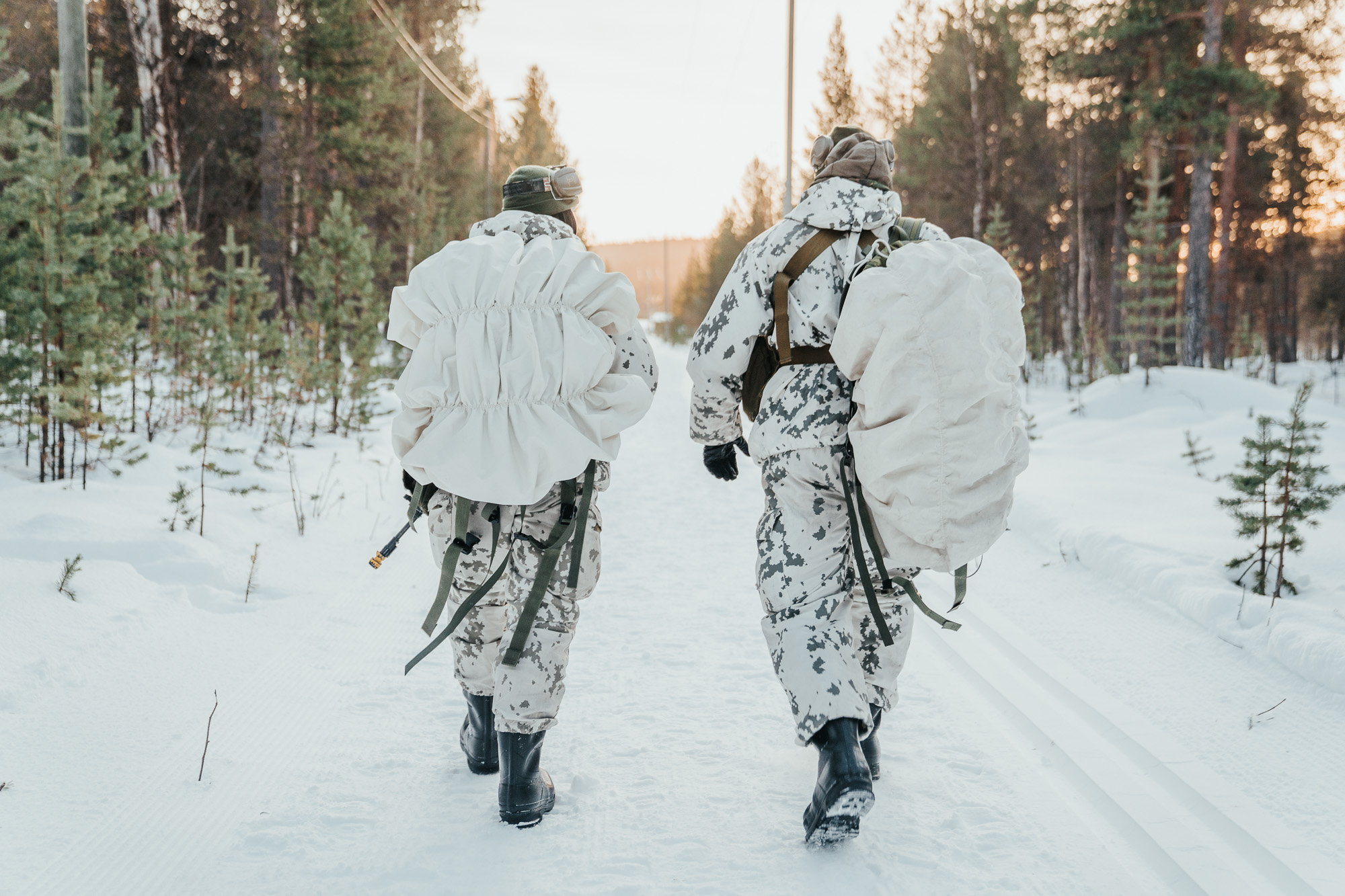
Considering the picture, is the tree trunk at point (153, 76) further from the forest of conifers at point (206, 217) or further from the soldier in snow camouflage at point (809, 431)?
the soldier in snow camouflage at point (809, 431)

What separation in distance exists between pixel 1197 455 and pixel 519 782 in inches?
317

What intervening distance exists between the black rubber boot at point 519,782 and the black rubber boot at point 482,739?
270 millimetres

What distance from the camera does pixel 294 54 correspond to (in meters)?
14.6

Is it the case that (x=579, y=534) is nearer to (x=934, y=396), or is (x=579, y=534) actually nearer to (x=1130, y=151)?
(x=934, y=396)

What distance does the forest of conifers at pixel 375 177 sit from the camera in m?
5.85

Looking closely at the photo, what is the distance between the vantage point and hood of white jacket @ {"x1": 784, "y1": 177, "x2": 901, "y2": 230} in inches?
102

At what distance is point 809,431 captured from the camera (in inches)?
101

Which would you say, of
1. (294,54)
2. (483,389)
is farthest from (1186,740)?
(294,54)

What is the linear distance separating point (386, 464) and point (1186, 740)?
23.5 ft

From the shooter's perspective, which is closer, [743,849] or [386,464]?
[743,849]

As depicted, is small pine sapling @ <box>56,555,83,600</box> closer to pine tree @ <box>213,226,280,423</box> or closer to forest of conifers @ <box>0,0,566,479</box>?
forest of conifers @ <box>0,0,566,479</box>

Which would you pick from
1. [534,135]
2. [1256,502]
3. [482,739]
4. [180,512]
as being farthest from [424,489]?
[534,135]

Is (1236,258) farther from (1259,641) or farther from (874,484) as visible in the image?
(874,484)

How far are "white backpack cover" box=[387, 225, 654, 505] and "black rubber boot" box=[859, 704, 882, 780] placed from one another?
1.29 metres
